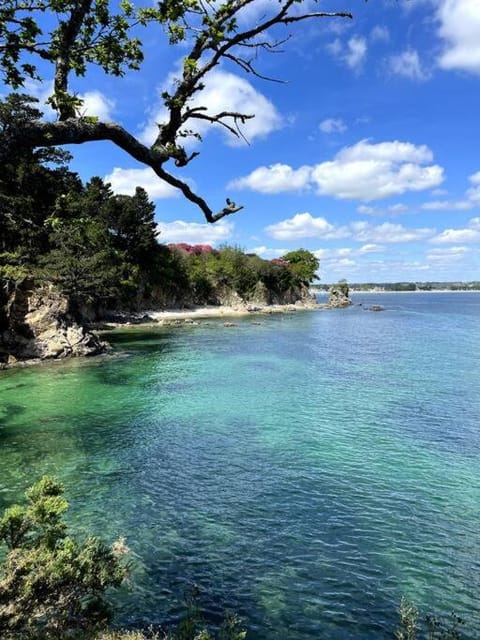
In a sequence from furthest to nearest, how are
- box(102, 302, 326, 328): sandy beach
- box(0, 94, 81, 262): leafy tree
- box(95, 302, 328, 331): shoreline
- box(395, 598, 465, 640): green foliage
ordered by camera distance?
1. box(102, 302, 326, 328): sandy beach
2. box(95, 302, 328, 331): shoreline
3. box(0, 94, 81, 262): leafy tree
4. box(395, 598, 465, 640): green foliage

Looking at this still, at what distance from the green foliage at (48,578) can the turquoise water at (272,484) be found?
9.10 feet

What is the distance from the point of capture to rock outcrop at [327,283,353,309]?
153 m

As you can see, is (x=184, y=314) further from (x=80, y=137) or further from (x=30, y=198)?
(x=80, y=137)

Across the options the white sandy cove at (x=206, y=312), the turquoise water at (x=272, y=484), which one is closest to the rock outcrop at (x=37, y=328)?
the turquoise water at (x=272, y=484)

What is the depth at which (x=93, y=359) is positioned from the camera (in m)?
39.7

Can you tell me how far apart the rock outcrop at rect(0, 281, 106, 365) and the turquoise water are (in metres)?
6.80

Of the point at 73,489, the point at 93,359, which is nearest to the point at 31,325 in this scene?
the point at 93,359

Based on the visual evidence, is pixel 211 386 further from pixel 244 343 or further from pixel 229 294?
pixel 229 294

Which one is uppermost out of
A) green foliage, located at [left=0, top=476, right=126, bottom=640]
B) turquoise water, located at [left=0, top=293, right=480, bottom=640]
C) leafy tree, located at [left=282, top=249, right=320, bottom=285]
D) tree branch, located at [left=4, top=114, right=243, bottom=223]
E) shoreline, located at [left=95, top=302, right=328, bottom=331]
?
leafy tree, located at [left=282, top=249, right=320, bottom=285]

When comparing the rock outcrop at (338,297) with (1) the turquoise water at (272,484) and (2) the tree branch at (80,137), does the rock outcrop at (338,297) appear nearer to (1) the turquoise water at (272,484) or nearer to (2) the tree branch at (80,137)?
(1) the turquoise water at (272,484)

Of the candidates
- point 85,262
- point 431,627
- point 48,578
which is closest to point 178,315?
point 85,262

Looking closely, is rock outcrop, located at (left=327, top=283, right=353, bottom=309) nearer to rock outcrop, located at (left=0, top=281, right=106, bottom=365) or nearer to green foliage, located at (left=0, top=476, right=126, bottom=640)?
rock outcrop, located at (left=0, top=281, right=106, bottom=365)

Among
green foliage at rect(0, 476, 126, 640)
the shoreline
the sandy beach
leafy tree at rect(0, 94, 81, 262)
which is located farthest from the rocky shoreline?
green foliage at rect(0, 476, 126, 640)

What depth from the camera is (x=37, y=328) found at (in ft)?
131
